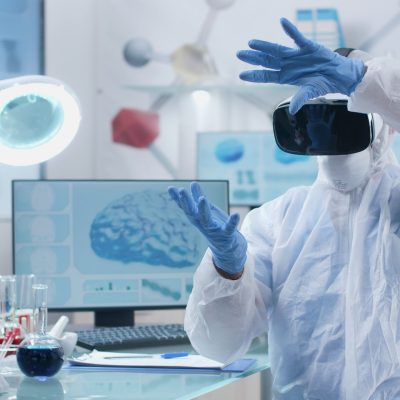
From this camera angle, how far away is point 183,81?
10.5ft

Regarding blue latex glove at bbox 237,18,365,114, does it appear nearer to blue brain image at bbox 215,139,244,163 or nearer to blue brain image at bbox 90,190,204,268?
blue brain image at bbox 90,190,204,268

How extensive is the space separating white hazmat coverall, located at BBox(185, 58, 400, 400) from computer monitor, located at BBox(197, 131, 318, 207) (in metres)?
1.25

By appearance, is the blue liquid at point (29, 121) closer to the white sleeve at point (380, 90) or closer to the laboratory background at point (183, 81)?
the white sleeve at point (380, 90)

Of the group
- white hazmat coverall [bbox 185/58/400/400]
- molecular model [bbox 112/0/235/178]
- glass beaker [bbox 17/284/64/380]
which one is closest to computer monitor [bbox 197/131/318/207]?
molecular model [bbox 112/0/235/178]

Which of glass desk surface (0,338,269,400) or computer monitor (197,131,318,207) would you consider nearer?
glass desk surface (0,338,269,400)

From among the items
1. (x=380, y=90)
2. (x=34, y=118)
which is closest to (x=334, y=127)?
(x=380, y=90)

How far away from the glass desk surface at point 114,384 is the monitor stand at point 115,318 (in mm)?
510

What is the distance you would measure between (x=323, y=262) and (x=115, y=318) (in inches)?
30.6

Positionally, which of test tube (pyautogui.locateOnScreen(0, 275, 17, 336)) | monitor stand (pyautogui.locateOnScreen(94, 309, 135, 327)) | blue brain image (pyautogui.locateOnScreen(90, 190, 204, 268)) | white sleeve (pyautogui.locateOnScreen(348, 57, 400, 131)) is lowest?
monitor stand (pyautogui.locateOnScreen(94, 309, 135, 327))

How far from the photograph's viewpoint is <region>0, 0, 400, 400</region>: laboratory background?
3.01m

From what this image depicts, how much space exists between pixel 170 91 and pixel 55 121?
4.95 ft

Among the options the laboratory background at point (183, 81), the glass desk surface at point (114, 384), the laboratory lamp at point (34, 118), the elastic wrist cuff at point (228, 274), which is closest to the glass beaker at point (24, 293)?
the glass desk surface at point (114, 384)

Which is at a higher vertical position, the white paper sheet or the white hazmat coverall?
the white hazmat coverall

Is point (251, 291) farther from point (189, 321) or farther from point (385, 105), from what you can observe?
point (385, 105)
